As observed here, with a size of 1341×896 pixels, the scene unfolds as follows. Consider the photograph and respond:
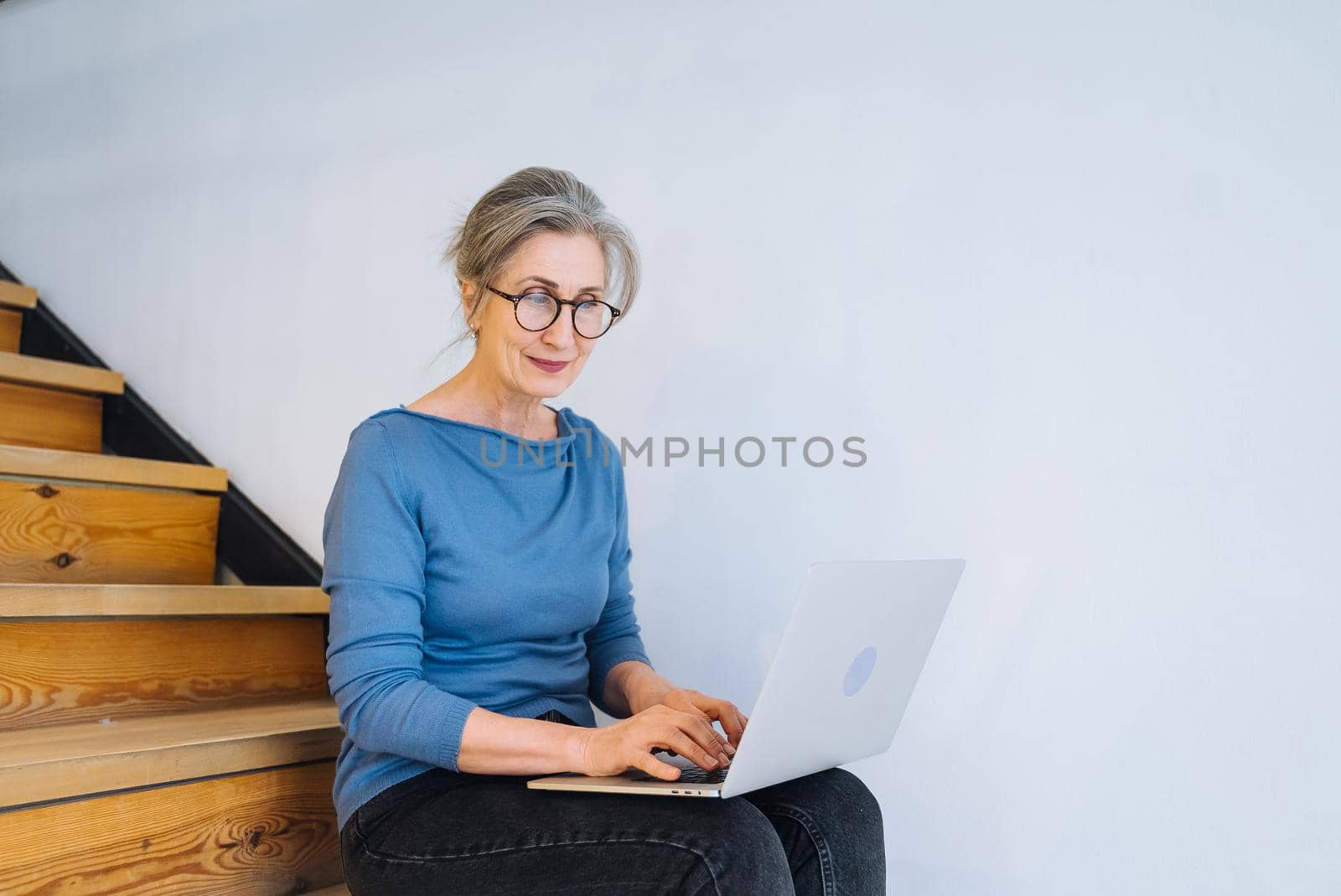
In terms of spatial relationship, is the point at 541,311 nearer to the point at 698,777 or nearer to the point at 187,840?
the point at 698,777

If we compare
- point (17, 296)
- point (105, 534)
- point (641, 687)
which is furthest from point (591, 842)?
point (17, 296)

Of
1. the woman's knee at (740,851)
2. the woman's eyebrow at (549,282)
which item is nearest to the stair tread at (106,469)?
the woman's eyebrow at (549,282)

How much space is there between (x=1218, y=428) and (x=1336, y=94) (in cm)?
40

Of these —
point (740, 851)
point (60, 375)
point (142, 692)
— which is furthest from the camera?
point (60, 375)

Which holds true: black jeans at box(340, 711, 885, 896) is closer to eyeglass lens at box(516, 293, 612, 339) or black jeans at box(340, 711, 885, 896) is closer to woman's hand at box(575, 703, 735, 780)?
woman's hand at box(575, 703, 735, 780)

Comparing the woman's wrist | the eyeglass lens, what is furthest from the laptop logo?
the eyeglass lens

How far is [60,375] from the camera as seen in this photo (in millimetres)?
2158

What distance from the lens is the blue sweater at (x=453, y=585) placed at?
1.09 metres

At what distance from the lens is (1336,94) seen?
1.33m

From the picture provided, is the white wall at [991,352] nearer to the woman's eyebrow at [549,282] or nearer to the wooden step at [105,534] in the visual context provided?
the wooden step at [105,534]

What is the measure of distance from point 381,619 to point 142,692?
69 centimetres

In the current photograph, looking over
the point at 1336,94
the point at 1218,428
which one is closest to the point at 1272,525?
the point at 1218,428

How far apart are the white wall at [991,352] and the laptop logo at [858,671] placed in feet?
1.45

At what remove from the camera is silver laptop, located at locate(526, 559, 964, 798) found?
36.6 inches
